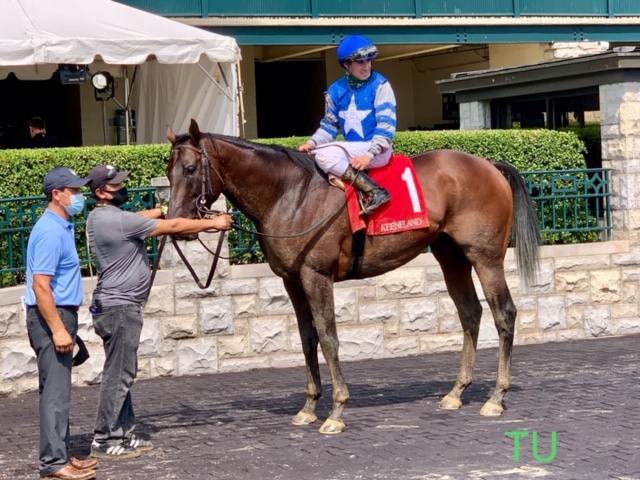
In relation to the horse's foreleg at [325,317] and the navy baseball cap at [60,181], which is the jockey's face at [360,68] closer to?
the horse's foreleg at [325,317]

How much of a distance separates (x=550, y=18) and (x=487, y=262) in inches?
528

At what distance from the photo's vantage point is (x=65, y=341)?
7305 millimetres

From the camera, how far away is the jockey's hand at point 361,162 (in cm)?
877

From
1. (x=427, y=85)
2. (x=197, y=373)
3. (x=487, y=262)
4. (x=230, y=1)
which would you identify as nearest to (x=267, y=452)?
(x=487, y=262)

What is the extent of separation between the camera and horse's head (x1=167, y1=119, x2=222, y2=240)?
8367mm

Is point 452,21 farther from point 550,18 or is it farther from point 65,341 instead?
point 65,341

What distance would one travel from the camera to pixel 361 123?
29.7 ft

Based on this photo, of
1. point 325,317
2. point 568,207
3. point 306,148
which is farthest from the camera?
point 568,207

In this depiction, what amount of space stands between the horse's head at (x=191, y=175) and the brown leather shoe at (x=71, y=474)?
179 cm

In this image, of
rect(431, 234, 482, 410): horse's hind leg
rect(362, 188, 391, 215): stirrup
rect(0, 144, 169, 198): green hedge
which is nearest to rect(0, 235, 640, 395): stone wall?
rect(0, 144, 169, 198): green hedge

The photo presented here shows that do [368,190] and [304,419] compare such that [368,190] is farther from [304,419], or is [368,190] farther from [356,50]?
[304,419]

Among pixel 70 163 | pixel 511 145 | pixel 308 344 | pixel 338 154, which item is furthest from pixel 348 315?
pixel 338 154

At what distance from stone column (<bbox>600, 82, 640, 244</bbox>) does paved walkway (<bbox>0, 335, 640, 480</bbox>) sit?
6.21 feet

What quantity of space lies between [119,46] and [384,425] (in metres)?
7.03
